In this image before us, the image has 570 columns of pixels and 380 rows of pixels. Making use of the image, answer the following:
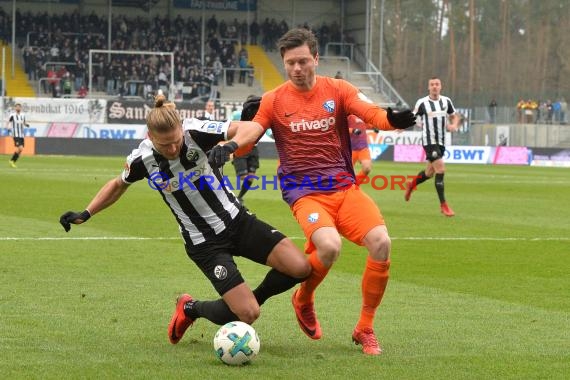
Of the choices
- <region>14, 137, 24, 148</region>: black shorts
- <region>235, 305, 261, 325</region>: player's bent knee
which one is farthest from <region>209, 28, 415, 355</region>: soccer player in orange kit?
<region>14, 137, 24, 148</region>: black shorts

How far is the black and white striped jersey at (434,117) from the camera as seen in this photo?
19031mm

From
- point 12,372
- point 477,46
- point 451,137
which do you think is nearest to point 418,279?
point 12,372

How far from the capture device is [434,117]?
749 inches

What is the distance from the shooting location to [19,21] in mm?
50406

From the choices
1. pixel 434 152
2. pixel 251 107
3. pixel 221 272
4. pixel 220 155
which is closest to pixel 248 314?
pixel 221 272

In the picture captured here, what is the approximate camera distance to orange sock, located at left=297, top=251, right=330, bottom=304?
7352mm

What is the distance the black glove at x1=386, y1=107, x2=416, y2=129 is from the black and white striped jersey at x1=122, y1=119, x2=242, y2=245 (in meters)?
1.10

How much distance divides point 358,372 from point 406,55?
85.5m

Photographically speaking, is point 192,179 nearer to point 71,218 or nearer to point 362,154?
point 71,218

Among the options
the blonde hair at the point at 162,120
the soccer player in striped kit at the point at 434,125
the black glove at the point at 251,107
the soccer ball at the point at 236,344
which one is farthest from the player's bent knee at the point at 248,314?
the soccer player in striped kit at the point at 434,125

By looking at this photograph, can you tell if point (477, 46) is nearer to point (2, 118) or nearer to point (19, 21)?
point (19, 21)

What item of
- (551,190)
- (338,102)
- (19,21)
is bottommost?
(551,190)

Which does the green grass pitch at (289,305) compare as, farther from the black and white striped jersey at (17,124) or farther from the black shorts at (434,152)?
the black and white striped jersey at (17,124)

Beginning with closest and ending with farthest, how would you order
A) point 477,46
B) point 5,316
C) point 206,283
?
point 5,316
point 206,283
point 477,46
